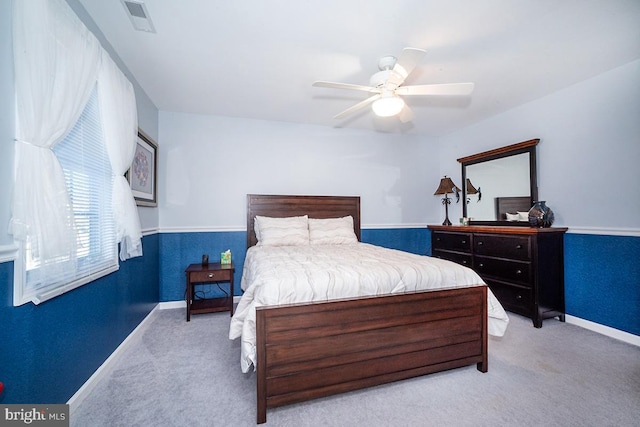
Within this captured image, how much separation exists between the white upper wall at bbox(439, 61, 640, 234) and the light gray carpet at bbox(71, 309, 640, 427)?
1.22 metres

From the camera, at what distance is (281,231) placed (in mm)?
3213

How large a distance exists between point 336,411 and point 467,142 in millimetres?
3997

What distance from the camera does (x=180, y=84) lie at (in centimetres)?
267

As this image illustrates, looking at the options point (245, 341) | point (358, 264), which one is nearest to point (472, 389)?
point (358, 264)

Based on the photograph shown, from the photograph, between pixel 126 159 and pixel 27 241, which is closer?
pixel 27 241

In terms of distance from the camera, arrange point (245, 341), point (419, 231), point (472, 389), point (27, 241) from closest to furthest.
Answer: point (27, 241) → point (245, 341) → point (472, 389) → point (419, 231)

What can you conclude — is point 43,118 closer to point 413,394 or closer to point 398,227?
point 413,394

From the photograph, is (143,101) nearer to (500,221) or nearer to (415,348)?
(415,348)

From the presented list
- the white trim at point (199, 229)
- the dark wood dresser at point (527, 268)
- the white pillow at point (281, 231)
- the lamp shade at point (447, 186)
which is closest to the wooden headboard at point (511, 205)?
the dark wood dresser at point (527, 268)

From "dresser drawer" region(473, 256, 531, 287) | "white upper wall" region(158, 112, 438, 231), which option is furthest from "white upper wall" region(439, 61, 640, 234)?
"white upper wall" region(158, 112, 438, 231)

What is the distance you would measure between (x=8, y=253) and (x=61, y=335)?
61cm

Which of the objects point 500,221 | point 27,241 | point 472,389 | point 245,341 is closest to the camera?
point 27,241

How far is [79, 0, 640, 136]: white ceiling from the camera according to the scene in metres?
1.70

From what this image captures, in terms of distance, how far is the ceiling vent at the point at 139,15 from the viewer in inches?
64.2
